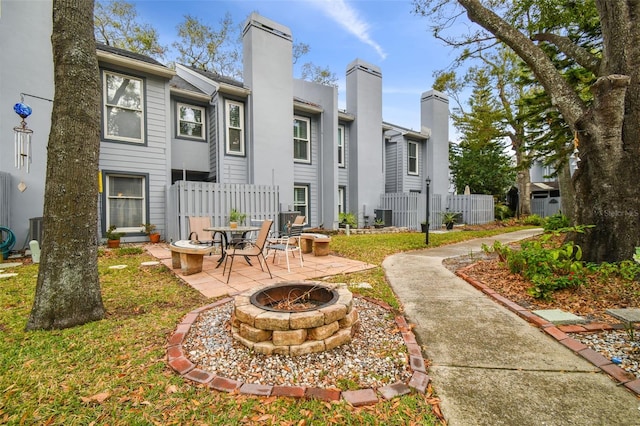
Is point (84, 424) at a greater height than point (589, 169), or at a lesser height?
lesser

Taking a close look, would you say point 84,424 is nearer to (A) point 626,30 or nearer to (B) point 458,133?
(A) point 626,30

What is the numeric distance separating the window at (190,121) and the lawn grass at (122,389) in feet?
26.8

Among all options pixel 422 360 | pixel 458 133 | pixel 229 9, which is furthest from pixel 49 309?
pixel 458 133

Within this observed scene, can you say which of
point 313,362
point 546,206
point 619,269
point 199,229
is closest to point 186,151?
point 199,229

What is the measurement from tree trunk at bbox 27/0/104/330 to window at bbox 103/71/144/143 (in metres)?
6.55

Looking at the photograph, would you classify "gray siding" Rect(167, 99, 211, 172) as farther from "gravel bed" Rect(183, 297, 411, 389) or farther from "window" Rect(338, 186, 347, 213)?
"gravel bed" Rect(183, 297, 411, 389)

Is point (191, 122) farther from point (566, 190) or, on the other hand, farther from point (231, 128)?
point (566, 190)

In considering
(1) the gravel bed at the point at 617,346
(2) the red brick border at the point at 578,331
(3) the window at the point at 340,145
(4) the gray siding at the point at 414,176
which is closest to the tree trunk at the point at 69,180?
(2) the red brick border at the point at 578,331

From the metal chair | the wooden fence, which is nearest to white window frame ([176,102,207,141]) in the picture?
Answer: the metal chair

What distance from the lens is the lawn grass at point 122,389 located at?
1.81 m

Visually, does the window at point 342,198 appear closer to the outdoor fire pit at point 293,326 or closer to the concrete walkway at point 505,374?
the concrete walkway at point 505,374

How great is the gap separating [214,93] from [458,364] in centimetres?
1092

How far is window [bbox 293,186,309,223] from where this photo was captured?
1259cm

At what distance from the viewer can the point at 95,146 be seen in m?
3.20
